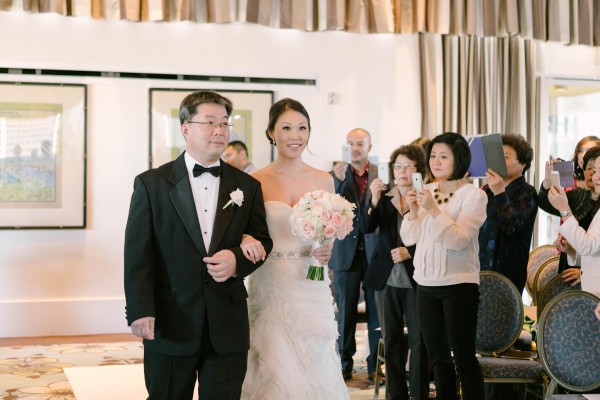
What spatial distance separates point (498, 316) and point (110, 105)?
5021mm

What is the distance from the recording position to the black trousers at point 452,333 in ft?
14.2

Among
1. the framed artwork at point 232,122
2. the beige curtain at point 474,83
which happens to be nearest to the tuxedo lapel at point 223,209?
the framed artwork at point 232,122

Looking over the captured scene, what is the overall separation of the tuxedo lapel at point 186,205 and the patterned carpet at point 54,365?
2855mm

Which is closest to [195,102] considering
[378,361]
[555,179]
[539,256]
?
[555,179]

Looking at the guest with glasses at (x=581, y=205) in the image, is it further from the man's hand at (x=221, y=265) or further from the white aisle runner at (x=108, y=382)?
the white aisle runner at (x=108, y=382)

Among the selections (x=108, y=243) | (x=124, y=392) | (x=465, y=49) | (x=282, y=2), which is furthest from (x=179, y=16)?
(x=124, y=392)

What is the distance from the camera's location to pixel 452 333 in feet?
14.2

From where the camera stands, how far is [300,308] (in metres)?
Answer: 3.97

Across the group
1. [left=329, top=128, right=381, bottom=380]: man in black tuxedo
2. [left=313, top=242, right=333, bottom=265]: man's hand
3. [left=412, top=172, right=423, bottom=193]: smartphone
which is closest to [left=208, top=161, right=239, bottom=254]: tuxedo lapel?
[left=313, top=242, right=333, bottom=265]: man's hand

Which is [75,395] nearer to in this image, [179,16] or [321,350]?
[321,350]

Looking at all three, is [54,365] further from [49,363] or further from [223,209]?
[223,209]

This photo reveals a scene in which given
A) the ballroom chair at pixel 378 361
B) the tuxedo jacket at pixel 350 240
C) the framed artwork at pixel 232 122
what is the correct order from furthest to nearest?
the framed artwork at pixel 232 122 < the tuxedo jacket at pixel 350 240 < the ballroom chair at pixel 378 361

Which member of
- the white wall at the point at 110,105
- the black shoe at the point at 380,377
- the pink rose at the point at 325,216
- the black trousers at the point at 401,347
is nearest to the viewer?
the pink rose at the point at 325,216

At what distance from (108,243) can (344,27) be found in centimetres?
342
